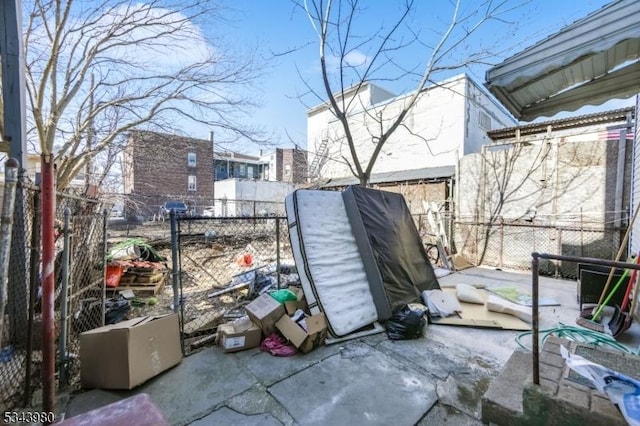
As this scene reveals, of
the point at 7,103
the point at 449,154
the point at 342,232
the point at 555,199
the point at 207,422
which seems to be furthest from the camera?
the point at 449,154

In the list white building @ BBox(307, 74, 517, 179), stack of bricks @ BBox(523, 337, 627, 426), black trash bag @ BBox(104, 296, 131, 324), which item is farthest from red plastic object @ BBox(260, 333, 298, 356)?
white building @ BBox(307, 74, 517, 179)

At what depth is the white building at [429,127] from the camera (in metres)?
12.7

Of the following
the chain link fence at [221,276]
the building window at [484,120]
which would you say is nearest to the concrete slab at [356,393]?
the chain link fence at [221,276]

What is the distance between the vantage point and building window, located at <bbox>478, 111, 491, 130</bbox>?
1380 cm

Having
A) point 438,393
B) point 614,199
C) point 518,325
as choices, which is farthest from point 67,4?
point 614,199

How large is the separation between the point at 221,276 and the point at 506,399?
617 cm

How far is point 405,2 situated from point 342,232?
447cm

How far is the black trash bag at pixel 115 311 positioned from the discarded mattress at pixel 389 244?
Answer: 3.22 m

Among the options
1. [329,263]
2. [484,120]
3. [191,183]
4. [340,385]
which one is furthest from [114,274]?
[191,183]

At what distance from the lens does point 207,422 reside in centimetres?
196

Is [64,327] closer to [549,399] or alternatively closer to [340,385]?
[340,385]

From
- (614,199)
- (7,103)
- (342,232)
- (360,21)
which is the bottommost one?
(342,232)

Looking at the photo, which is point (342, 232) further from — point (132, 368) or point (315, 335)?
point (132, 368)

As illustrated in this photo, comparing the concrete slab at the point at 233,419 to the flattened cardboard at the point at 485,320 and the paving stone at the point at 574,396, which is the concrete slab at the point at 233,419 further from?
the flattened cardboard at the point at 485,320
